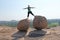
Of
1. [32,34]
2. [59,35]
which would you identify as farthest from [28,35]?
[59,35]

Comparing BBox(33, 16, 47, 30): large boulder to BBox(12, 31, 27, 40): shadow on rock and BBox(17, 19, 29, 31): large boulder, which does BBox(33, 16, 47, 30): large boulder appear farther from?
BBox(12, 31, 27, 40): shadow on rock

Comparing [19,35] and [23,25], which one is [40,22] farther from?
[19,35]

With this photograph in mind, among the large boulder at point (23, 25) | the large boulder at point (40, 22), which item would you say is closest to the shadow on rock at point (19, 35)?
the large boulder at point (23, 25)

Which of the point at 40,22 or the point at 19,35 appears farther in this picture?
the point at 40,22

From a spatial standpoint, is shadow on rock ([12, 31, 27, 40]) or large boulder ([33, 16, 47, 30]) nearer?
shadow on rock ([12, 31, 27, 40])

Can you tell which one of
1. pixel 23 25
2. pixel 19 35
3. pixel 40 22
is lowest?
pixel 19 35

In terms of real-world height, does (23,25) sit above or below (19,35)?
above

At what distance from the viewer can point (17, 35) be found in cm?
1519

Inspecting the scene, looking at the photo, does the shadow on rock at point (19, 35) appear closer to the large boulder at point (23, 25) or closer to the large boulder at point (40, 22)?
the large boulder at point (23, 25)

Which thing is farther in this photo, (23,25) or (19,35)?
(23,25)

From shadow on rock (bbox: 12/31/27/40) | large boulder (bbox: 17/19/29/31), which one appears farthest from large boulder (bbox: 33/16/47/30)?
shadow on rock (bbox: 12/31/27/40)

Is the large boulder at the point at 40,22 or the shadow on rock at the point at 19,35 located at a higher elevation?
the large boulder at the point at 40,22

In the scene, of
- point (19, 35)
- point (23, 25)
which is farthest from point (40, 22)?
point (19, 35)

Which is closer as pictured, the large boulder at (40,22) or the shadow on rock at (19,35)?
the shadow on rock at (19,35)
